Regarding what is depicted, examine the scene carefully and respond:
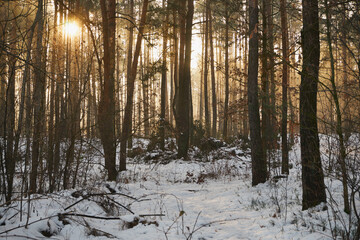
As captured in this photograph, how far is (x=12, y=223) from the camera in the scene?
10.1 ft

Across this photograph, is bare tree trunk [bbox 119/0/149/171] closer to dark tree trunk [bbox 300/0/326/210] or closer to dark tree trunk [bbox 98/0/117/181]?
dark tree trunk [bbox 98/0/117/181]

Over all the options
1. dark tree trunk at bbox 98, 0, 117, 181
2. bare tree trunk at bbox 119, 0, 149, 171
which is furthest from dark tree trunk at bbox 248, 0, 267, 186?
dark tree trunk at bbox 98, 0, 117, 181

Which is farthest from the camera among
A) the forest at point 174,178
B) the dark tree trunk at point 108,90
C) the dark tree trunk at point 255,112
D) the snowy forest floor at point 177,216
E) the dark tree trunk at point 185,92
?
the dark tree trunk at point 185,92

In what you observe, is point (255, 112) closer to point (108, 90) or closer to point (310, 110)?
point (310, 110)

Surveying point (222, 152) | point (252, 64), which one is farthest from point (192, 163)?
point (252, 64)

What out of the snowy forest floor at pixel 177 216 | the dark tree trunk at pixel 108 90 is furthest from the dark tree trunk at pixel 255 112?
the dark tree trunk at pixel 108 90

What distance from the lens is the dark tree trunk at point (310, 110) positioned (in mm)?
4137

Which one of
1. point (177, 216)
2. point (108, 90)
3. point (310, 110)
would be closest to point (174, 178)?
point (108, 90)

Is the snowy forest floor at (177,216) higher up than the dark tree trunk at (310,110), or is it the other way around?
the dark tree trunk at (310,110)

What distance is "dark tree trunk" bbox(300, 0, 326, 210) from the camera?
4137 millimetres

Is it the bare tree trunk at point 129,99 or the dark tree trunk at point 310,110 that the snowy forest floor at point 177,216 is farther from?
the bare tree trunk at point 129,99

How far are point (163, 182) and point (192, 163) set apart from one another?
350cm

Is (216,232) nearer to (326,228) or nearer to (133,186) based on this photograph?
(326,228)

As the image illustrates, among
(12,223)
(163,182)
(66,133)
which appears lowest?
(163,182)
